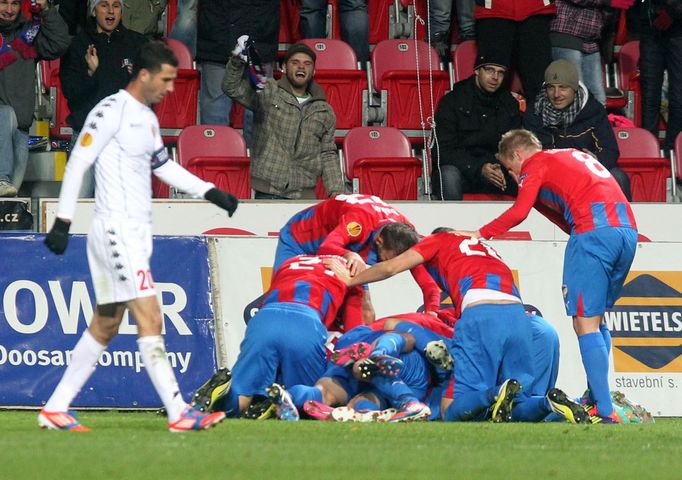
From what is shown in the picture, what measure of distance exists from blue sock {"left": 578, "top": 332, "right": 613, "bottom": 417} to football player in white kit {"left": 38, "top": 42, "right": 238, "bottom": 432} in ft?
9.56

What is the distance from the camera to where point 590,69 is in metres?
14.7

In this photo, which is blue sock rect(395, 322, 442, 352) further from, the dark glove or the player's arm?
the dark glove

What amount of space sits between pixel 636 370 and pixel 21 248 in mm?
4956

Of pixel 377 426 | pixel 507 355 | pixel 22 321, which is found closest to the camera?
pixel 377 426

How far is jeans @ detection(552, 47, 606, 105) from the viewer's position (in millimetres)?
14516

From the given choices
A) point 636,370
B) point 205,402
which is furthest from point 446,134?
point 205,402

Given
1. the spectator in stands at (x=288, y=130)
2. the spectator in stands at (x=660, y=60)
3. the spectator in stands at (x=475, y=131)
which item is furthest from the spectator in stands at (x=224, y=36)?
the spectator in stands at (x=660, y=60)

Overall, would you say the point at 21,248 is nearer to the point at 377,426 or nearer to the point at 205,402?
the point at 205,402

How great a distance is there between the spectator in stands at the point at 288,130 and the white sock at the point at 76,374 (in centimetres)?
512

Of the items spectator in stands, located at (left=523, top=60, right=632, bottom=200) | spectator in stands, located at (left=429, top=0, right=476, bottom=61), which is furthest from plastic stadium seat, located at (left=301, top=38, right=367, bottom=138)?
spectator in stands, located at (left=523, top=60, right=632, bottom=200)

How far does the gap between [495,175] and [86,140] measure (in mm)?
6259

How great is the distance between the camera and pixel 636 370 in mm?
10906

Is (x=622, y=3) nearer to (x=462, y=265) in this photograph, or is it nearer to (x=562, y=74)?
(x=562, y=74)

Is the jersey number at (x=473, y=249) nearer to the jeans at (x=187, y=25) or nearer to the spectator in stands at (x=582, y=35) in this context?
the spectator in stands at (x=582, y=35)
